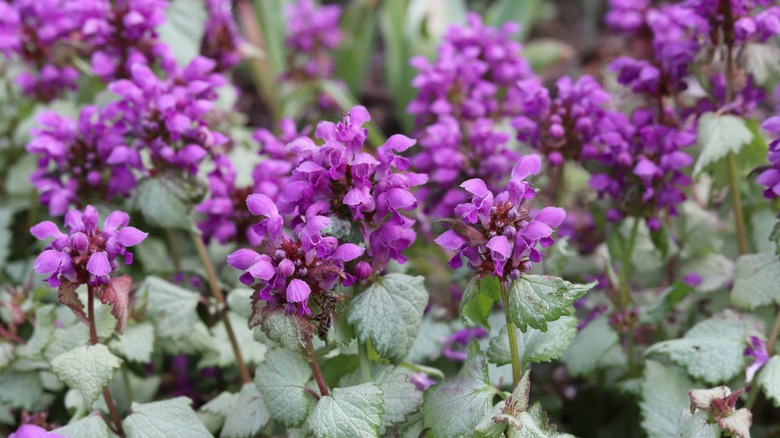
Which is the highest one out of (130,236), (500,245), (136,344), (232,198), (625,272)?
(500,245)

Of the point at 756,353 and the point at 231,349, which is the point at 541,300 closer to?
the point at 756,353

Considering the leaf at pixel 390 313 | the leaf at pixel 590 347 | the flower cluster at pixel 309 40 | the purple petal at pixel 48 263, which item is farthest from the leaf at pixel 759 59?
the flower cluster at pixel 309 40

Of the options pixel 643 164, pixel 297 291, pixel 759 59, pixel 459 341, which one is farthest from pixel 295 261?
pixel 759 59

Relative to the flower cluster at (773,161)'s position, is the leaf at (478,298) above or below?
below

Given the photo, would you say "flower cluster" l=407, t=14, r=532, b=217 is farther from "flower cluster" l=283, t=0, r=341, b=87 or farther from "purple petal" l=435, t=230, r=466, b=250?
"flower cluster" l=283, t=0, r=341, b=87

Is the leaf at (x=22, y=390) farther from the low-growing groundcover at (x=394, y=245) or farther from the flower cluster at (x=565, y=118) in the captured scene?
the flower cluster at (x=565, y=118)

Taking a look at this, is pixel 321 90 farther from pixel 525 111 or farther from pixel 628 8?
pixel 525 111

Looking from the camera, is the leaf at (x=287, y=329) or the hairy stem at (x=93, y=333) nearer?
the leaf at (x=287, y=329)

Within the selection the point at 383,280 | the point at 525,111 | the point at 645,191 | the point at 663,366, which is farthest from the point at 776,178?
the point at 383,280
